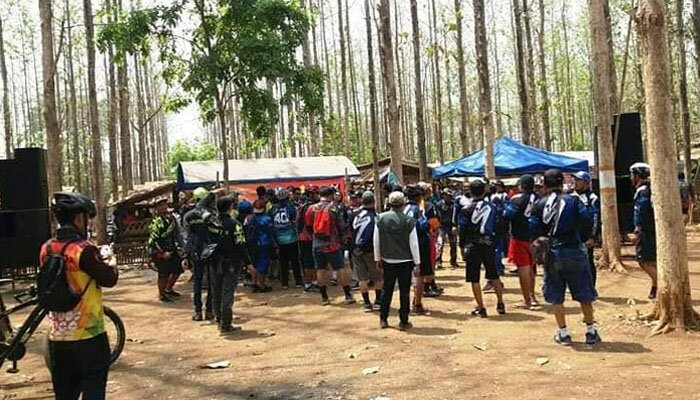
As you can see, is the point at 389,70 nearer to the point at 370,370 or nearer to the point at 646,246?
the point at 646,246

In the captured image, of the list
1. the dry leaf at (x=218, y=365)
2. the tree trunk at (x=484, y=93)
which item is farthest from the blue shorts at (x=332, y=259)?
the tree trunk at (x=484, y=93)

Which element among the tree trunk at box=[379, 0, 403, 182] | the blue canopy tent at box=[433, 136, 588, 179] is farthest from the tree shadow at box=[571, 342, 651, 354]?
the blue canopy tent at box=[433, 136, 588, 179]

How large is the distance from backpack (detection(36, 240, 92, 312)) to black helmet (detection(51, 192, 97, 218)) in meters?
0.22

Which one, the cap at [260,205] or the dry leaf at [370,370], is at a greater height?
the cap at [260,205]

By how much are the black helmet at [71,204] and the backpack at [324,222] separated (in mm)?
5155

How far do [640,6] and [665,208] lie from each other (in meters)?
2.05

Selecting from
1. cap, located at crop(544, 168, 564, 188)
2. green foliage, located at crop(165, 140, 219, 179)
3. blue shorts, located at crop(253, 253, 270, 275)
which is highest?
green foliage, located at crop(165, 140, 219, 179)

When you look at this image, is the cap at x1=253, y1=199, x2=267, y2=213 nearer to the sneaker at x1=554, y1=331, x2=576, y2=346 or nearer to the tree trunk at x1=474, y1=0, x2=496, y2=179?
the sneaker at x1=554, y1=331, x2=576, y2=346

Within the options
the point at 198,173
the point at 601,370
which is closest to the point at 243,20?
the point at 198,173

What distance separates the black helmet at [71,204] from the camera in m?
3.72

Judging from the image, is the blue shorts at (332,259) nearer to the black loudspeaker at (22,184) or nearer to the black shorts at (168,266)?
the black shorts at (168,266)

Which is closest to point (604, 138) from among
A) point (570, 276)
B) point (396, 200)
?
point (396, 200)

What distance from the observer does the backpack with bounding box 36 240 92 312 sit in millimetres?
3611

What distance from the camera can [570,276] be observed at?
239 inches
